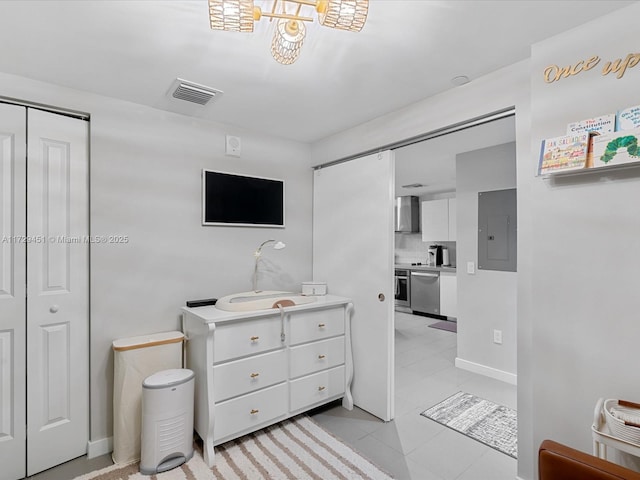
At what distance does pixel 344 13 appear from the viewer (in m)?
1.14

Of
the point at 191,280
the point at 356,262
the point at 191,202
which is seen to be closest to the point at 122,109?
the point at 191,202

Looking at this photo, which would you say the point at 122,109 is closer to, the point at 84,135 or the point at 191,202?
the point at 84,135

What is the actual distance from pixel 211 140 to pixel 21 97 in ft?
3.82

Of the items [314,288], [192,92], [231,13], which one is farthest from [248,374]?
[231,13]

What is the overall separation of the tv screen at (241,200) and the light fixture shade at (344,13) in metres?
1.78

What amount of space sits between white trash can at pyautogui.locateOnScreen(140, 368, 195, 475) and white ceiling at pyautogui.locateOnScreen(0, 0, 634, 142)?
1.90 meters

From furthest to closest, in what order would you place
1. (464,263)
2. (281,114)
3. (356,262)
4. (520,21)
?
(464,263) → (356,262) → (281,114) → (520,21)

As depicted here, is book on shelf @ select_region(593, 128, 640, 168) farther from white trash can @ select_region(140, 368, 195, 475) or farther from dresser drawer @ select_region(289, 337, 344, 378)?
white trash can @ select_region(140, 368, 195, 475)

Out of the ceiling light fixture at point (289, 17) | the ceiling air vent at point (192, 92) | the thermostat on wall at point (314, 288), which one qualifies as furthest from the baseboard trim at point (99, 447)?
the ceiling light fixture at point (289, 17)

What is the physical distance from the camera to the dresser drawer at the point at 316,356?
8.28ft

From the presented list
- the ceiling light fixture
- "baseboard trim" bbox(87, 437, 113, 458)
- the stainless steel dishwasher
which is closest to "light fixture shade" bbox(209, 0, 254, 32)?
the ceiling light fixture

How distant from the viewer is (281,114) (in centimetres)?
259

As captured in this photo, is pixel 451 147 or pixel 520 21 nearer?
pixel 520 21

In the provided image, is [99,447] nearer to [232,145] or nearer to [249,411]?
[249,411]
